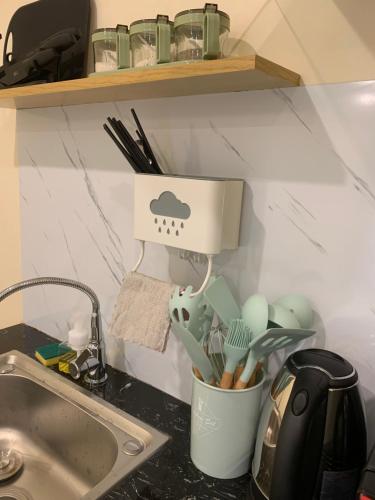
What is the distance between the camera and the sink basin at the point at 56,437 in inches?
36.0

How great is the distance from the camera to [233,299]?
844mm

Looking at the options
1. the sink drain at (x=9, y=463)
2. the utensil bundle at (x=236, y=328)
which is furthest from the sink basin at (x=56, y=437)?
the utensil bundle at (x=236, y=328)

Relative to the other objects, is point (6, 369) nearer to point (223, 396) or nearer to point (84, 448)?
point (84, 448)

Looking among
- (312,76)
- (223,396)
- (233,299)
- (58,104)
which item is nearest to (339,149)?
(312,76)

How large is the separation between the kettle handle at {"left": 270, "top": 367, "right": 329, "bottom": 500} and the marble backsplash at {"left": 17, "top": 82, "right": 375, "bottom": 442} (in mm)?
193

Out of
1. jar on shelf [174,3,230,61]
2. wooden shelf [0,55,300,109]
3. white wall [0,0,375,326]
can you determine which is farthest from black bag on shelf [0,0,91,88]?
jar on shelf [174,3,230,61]

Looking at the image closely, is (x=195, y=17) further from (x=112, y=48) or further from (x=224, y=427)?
(x=224, y=427)

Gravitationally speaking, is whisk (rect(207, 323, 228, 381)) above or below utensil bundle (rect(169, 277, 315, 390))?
below

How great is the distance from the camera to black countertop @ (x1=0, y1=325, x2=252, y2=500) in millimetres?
773

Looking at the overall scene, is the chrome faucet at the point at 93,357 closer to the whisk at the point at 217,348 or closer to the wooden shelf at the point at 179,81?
the whisk at the point at 217,348

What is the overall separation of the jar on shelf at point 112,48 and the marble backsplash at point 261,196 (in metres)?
0.13

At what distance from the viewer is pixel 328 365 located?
2.11 ft

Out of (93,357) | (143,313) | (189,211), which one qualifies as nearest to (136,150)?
(189,211)

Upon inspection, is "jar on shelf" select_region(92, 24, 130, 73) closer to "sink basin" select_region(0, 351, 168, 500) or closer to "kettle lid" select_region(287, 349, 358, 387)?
"kettle lid" select_region(287, 349, 358, 387)
